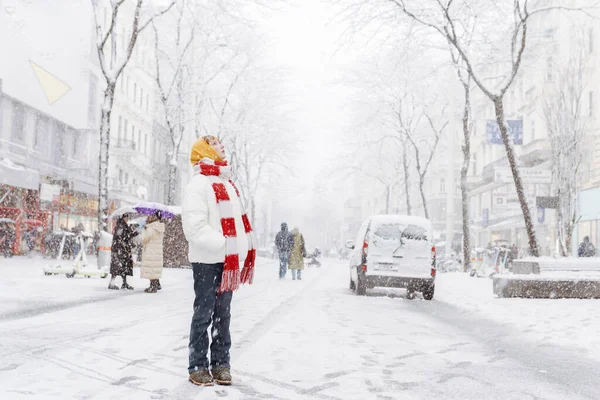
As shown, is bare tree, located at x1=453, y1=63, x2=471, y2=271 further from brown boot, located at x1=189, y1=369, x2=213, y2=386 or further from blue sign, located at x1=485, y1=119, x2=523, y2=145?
brown boot, located at x1=189, y1=369, x2=213, y2=386

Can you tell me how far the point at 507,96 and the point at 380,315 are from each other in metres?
43.3

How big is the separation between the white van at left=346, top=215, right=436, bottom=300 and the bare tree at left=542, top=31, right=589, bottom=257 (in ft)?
47.2

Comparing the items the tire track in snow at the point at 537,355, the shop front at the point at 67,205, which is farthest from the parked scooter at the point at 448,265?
the tire track in snow at the point at 537,355

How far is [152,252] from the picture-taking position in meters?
14.7

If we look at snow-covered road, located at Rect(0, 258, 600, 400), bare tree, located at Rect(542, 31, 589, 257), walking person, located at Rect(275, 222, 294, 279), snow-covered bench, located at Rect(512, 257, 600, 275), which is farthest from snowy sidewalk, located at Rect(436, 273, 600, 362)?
bare tree, located at Rect(542, 31, 589, 257)

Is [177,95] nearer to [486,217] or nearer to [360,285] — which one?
[360,285]

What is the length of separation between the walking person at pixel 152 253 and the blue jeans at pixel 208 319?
927 cm

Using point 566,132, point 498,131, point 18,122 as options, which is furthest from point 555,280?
point 18,122

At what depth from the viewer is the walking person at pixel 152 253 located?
14.7m

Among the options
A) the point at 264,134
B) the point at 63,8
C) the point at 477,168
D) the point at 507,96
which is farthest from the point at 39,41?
the point at 477,168

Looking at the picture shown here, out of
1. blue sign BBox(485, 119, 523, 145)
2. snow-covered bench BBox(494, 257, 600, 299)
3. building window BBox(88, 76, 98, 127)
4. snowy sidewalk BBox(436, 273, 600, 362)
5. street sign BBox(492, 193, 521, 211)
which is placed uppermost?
building window BBox(88, 76, 98, 127)

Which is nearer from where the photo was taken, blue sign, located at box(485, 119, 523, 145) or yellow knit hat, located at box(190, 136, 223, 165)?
yellow knit hat, located at box(190, 136, 223, 165)

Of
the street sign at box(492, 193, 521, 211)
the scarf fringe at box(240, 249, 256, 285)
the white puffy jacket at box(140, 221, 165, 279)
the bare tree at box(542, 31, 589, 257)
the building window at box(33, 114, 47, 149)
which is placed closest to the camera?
the scarf fringe at box(240, 249, 256, 285)

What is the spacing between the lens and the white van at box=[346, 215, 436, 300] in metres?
15.7
